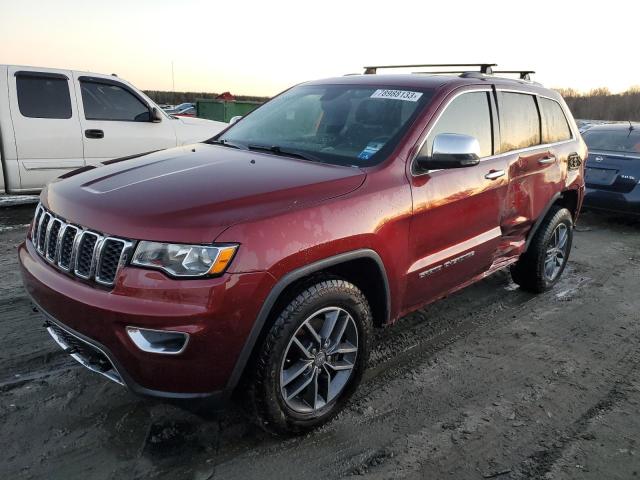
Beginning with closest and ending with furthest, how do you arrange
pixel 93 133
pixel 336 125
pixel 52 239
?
pixel 52 239 < pixel 336 125 < pixel 93 133

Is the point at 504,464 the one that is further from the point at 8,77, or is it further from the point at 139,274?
the point at 8,77

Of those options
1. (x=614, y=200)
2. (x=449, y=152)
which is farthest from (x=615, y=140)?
(x=449, y=152)

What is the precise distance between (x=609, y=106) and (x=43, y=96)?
46.2m

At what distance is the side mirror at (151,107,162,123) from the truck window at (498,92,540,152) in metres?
5.51

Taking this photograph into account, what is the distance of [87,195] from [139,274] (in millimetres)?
629

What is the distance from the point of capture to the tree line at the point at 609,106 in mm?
40812

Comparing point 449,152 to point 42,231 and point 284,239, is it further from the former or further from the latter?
point 42,231

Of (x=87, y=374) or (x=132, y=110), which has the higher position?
(x=132, y=110)

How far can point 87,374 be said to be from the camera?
3.18 m

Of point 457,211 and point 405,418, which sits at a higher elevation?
point 457,211

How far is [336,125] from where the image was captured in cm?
342

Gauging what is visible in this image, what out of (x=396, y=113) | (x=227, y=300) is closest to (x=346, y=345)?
(x=227, y=300)

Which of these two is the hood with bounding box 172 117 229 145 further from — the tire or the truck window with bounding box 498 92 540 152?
the tire

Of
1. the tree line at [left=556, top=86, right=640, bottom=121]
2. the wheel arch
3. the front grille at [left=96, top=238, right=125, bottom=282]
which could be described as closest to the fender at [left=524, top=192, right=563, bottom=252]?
the wheel arch
